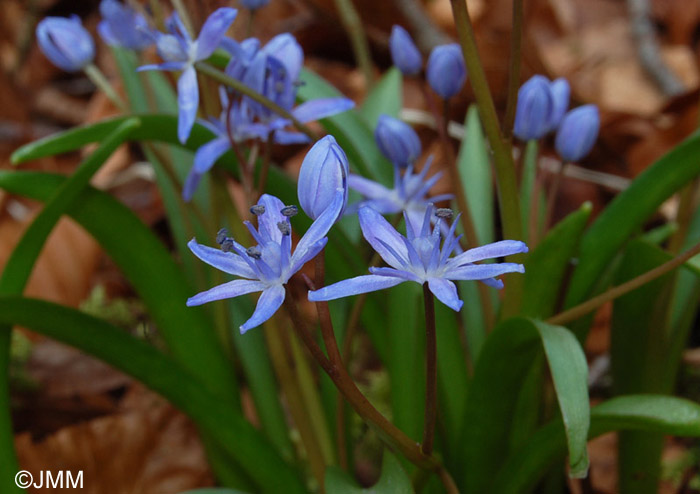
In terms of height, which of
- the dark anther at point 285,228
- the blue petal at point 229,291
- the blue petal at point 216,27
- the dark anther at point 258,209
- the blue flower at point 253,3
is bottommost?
the blue petal at point 229,291

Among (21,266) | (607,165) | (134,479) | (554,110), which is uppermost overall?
(554,110)

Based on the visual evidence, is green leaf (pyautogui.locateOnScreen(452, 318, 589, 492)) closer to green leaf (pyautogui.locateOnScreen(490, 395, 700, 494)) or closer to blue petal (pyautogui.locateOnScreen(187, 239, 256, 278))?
green leaf (pyautogui.locateOnScreen(490, 395, 700, 494))

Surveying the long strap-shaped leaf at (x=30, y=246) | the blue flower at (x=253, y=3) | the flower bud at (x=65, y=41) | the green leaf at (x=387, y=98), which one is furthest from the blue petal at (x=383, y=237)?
the green leaf at (x=387, y=98)

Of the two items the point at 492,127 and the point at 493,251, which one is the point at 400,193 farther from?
the point at 493,251

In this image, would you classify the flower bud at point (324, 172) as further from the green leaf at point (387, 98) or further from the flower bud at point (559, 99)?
the green leaf at point (387, 98)

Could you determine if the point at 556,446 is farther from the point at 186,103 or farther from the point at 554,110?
the point at 186,103

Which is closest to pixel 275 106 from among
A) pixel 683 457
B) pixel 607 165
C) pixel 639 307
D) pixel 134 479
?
pixel 639 307

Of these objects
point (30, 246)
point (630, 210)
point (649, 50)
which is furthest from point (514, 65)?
point (649, 50)

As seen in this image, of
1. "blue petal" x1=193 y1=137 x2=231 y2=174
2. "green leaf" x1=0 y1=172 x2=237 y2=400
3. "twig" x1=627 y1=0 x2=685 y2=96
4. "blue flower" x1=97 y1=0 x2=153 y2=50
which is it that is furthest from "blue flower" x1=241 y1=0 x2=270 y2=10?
"twig" x1=627 y1=0 x2=685 y2=96
